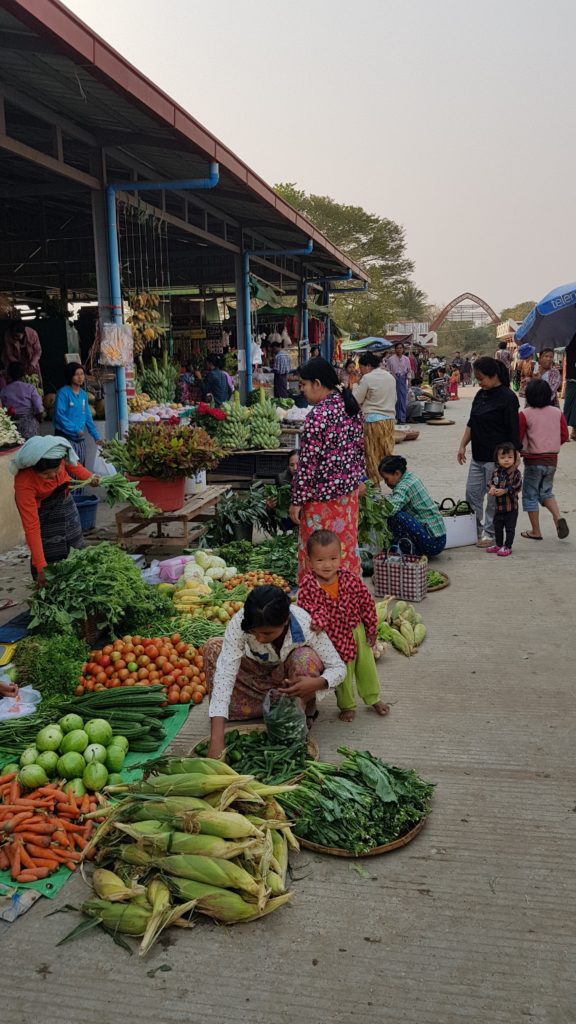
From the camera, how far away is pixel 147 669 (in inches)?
178

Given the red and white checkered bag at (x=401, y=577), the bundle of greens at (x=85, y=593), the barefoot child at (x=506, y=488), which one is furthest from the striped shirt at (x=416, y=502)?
the bundle of greens at (x=85, y=593)

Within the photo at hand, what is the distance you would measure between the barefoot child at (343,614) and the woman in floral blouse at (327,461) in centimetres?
67

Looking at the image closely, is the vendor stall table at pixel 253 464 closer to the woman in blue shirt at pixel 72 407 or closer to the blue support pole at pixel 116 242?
the blue support pole at pixel 116 242

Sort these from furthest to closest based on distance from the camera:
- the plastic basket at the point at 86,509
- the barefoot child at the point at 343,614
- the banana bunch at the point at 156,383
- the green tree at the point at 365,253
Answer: the green tree at the point at 365,253
the banana bunch at the point at 156,383
the plastic basket at the point at 86,509
the barefoot child at the point at 343,614

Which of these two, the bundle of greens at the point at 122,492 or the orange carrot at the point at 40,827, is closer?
the orange carrot at the point at 40,827

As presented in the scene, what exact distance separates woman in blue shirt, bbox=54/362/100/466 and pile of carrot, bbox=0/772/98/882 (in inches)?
235

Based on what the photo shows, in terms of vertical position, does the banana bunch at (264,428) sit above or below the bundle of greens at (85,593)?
above

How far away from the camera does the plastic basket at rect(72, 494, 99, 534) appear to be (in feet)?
23.5

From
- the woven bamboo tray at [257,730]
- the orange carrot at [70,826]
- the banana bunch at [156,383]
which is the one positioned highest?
the banana bunch at [156,383]

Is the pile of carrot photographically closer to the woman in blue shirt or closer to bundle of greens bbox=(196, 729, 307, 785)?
bundle of greens bbox=(196, 729, 307, 785)

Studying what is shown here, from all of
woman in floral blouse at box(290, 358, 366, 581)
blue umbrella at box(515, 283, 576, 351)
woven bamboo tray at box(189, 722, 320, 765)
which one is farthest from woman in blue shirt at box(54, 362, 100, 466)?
blue umbrella at box(515, 283, 576, 351)

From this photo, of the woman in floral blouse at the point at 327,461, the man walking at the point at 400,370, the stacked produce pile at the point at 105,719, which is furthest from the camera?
the man walking at the point at 400,370

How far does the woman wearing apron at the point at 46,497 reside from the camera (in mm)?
5164

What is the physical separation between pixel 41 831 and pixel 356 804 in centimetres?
121
